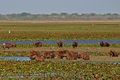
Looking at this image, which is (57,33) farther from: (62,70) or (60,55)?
(62,70)

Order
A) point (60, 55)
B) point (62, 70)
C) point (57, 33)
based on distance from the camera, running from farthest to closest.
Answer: point (57, 33)
point (60, 55)
point (62, 70)

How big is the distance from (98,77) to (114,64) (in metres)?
6.62

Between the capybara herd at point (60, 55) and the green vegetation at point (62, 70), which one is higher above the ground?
the green vegetation at point (62, 70)

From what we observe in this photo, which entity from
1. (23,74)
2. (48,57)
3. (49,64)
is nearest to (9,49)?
(48,57)

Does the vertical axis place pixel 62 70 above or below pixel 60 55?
above

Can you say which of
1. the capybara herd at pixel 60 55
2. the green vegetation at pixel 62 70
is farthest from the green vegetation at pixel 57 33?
the green vegetation at pixel 62 70

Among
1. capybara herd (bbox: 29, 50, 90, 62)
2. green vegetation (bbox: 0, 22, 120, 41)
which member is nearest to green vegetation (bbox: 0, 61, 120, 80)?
capybara herd (bbox: 29, 50, 90, 62)

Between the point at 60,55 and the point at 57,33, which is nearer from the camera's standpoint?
the point at 60,55

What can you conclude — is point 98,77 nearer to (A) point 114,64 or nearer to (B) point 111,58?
(A) point 114,64

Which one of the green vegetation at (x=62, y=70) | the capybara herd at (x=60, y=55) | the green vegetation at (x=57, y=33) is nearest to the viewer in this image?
the green vegetation at (x=62, y=70)

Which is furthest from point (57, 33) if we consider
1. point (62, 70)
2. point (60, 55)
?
point (62, 70)

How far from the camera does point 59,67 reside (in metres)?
32.0

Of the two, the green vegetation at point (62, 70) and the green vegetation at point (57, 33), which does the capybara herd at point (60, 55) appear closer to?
the green vegetation at point (62, 70)

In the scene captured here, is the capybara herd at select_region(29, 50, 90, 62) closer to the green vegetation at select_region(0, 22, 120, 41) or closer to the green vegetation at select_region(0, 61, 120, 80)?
the green vegetation at select_region(0, 61, 120, 80)
